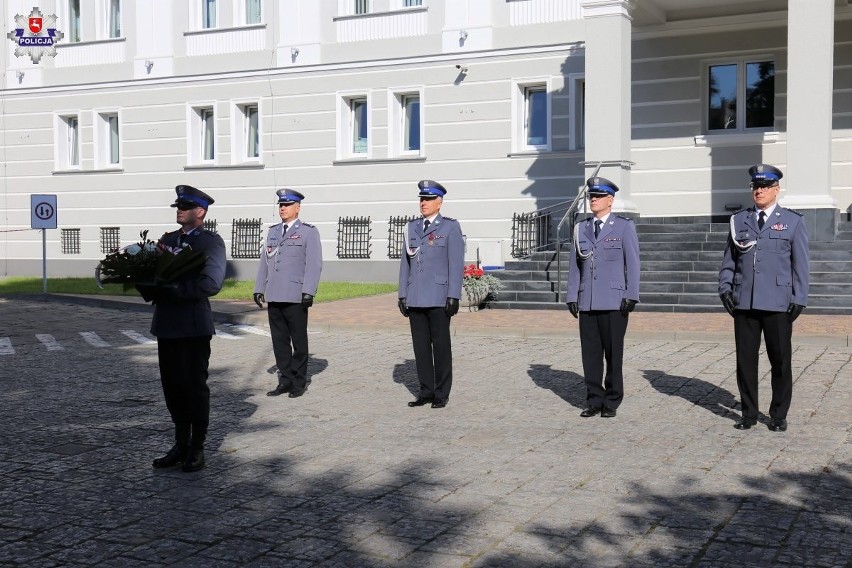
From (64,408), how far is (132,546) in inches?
172

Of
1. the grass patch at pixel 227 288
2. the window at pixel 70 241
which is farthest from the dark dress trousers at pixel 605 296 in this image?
the window at pixel 70 241

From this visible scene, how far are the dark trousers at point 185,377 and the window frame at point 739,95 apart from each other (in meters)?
17.5

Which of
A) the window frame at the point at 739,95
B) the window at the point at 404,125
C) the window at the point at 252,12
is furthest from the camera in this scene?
the window at the point at 252,12

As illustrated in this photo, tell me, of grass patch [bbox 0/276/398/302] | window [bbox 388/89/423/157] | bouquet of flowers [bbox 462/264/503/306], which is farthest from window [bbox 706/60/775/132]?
grass patch [bbox 0/276/398/302]

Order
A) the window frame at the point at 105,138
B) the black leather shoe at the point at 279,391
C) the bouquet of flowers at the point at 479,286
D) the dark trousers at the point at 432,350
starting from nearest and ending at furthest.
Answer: the dark trousers at the point at 432,350, the black leather shoe at the point at 279,391, the bouquet of flowers at the point at 479,286, the window frame at the point at 105,138

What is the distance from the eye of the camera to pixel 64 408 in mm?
9320

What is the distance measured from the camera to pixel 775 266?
27.0ft

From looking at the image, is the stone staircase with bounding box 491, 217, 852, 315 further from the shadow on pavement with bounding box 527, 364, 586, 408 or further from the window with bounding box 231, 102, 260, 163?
the window with bounding box 231, 102, 260, 163

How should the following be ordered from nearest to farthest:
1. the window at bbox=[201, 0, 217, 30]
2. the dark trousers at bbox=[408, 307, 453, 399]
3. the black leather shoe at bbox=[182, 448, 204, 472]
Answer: the black leather shoe at bbox=[182, 448, 204, 472]
the dark trousers at bbox=[408, 307, 453, 399]
the window at bbox=[201, 0, 217, 30]

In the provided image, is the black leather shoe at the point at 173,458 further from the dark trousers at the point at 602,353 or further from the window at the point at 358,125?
the window at the point at 358,125

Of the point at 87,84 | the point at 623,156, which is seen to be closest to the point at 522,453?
the point at 623,156

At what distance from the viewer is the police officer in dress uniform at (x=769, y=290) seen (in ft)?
26.9

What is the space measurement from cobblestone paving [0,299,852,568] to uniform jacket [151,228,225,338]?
90cm

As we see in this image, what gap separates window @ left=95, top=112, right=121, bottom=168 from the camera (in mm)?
29844
